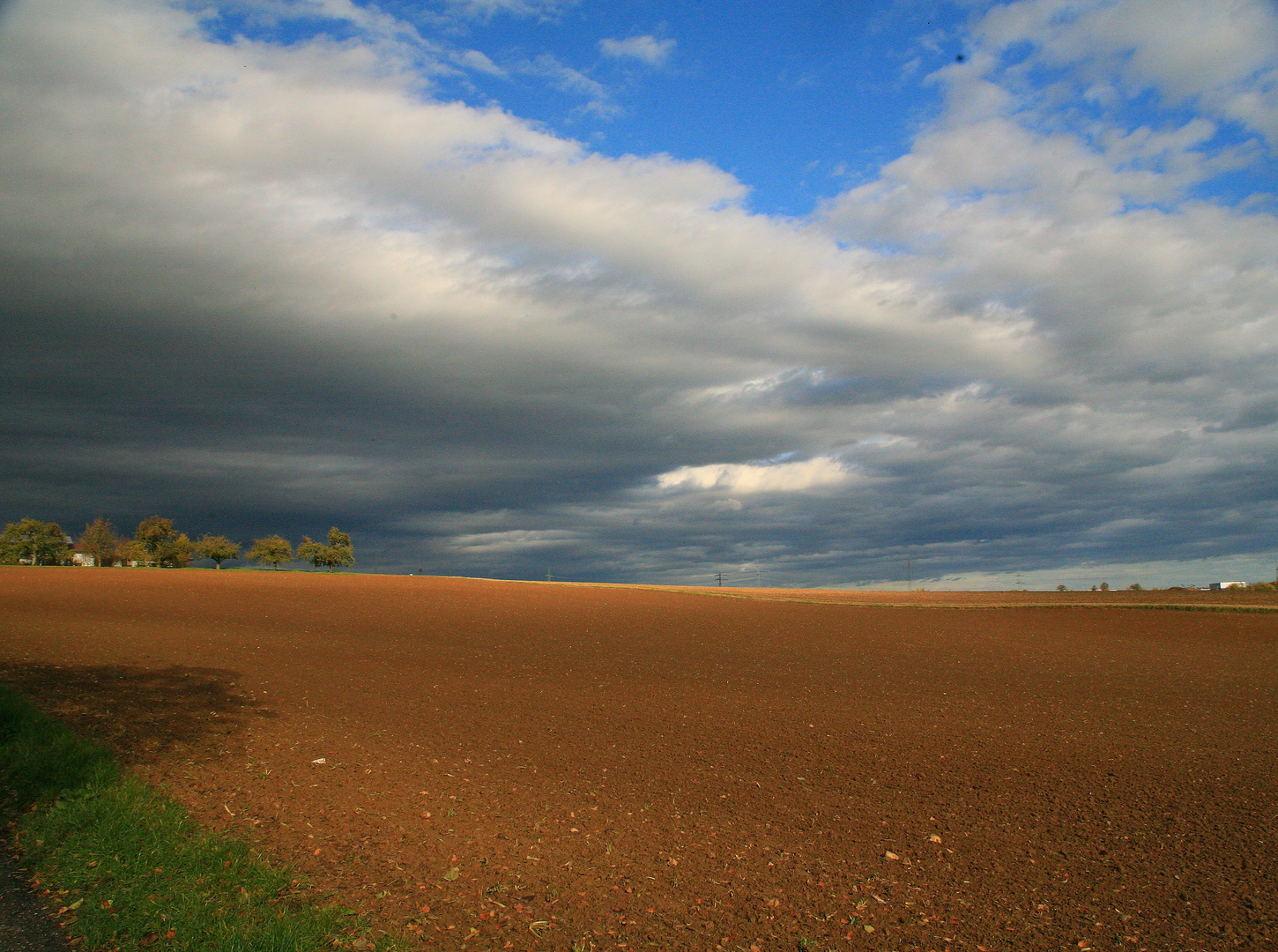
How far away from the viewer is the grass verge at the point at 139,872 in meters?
6.66

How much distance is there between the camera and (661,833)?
33.0ft

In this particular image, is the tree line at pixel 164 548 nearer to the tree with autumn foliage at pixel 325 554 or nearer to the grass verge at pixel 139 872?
the tree with autumn foliage at pixel 325 554

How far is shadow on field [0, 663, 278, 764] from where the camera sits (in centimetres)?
1230

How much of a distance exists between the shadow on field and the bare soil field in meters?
0.10

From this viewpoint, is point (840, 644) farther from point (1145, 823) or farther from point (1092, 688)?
point (1145, 823)

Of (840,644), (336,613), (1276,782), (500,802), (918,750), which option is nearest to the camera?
(500,802)

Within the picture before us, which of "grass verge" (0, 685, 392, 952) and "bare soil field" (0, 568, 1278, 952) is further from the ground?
"grass verge" (0, 685, 392, 952)

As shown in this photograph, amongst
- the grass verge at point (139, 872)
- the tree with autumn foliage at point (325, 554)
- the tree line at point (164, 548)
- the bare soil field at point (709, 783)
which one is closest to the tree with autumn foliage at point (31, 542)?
the tree line at point (164, 548)

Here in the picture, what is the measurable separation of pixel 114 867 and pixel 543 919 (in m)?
4.53

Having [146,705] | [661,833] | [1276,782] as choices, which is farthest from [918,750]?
[146,705]

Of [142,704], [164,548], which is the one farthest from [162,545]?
[142,704]

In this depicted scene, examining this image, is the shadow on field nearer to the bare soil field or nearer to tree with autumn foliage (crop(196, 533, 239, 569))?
the bare soil field

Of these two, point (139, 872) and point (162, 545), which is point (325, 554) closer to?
point (162, 545)

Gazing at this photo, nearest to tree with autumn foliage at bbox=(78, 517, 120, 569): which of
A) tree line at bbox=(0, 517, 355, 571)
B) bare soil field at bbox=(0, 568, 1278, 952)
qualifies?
tree line at bbox=(0, 517, 355, 571)
